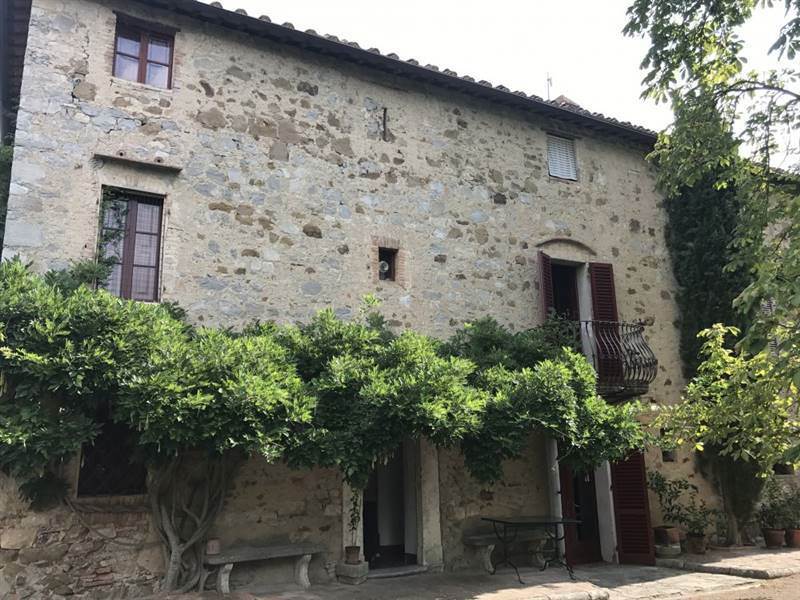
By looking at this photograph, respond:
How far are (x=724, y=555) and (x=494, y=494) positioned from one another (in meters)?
4.32

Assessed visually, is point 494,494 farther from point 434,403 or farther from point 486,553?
point 434,403

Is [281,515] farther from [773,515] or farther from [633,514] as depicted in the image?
[773,515]

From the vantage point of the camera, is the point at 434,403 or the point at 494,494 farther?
the point at 494,494

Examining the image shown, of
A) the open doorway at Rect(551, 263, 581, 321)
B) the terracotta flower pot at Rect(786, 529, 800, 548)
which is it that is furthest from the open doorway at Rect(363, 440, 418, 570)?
the terracotta flower pot at Rect(786, 529, 800, 548)

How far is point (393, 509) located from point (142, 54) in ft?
25.1

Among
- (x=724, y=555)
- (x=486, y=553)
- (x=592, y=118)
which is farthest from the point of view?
(x=592, y=118)

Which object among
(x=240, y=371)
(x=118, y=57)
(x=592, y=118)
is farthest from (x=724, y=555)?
(x=118, y=57)

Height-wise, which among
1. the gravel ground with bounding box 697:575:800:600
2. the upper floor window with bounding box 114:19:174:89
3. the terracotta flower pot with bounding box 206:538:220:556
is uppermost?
the upper floor window with bounding box 114:19:174:89

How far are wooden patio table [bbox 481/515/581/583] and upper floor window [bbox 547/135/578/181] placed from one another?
6.15 metres

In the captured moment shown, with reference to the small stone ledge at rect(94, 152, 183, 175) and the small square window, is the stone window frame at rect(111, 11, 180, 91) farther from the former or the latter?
the small square window

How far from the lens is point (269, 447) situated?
6.85m

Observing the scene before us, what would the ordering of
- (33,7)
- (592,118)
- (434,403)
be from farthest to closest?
(592,118) < (33,7) < (434,403)

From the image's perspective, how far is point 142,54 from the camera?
8.92 metres

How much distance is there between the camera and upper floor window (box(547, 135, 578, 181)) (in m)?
12.2
